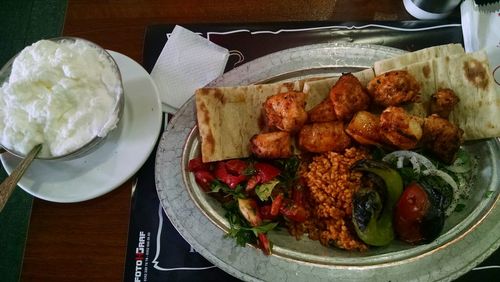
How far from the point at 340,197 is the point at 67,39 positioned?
1.34 meters

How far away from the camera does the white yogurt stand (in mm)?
1540

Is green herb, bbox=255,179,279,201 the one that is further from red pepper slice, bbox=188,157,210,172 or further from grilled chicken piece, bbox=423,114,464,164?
grilled chicken piece, bbox=423,114,464,164

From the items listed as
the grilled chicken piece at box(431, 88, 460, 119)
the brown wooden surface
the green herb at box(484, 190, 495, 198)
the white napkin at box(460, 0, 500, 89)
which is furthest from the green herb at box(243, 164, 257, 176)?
the white napkin at box(460, 0, 500, 89)

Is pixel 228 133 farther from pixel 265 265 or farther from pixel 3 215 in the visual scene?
pixel 3 215

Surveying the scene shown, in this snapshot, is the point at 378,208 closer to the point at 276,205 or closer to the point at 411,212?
the point at 411,212

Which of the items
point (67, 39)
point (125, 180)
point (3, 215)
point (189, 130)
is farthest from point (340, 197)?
point (3, 215)

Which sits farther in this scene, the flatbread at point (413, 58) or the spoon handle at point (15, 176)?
the flatbread at point (413, 58)

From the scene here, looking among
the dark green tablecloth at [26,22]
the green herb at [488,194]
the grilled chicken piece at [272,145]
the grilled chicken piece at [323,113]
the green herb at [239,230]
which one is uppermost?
the dark green tablecloth at [26,22]

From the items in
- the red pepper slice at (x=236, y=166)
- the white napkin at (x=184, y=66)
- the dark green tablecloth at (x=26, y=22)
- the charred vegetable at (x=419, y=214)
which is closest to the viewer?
the charred vegetable at (x=419, y=214)

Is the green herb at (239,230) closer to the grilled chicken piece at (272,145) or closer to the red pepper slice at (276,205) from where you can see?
the red pepper slice at (276,205)

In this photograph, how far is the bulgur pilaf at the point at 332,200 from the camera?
1557 millimetres

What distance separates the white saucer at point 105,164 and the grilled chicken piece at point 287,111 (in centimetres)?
51

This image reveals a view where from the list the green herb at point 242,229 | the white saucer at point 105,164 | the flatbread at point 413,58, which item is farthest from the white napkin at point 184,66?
the flatbread at point 413,58

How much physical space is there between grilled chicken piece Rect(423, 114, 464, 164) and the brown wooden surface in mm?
738
